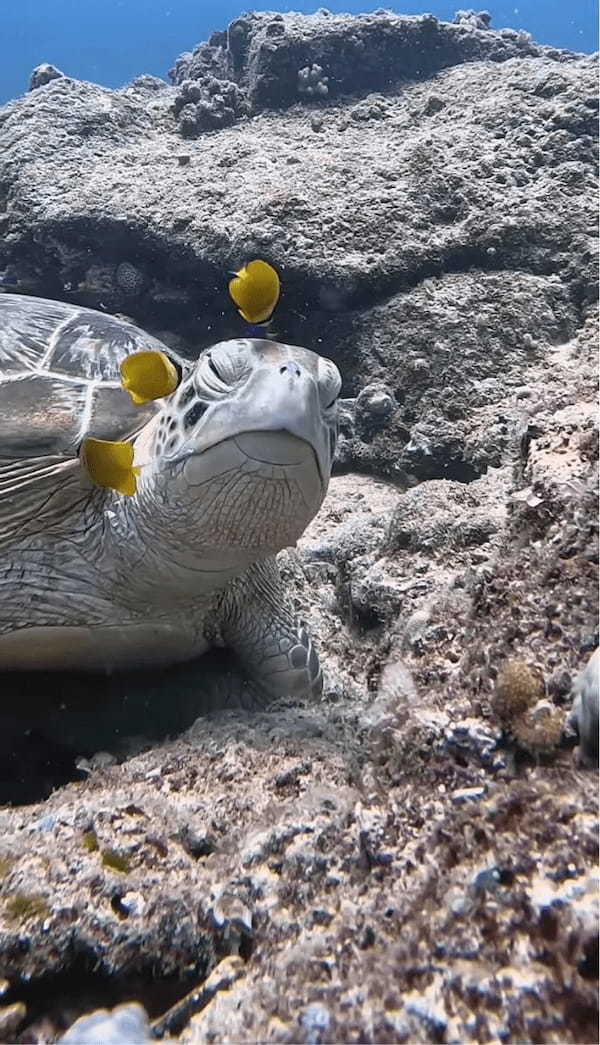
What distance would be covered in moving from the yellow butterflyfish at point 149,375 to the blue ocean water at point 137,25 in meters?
66.9

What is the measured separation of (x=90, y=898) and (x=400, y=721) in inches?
21.2

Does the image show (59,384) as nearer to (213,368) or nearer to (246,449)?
(213,368)

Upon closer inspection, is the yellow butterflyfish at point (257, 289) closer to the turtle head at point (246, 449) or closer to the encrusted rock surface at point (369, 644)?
the turtle head at point (246, 449)

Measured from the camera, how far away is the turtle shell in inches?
72.4

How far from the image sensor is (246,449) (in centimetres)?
144

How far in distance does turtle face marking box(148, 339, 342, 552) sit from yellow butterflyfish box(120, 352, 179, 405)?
0.20ft

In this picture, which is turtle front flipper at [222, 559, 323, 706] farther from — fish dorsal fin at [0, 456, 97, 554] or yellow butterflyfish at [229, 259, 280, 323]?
yellow butterflyfish at [229, 259, 280, 323]

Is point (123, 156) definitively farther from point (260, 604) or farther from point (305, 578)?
point (260, 604)

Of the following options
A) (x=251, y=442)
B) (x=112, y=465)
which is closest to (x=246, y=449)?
(x=251, y=442)

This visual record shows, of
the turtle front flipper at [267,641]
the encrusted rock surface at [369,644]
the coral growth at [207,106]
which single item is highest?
the coral growth at [207,106]

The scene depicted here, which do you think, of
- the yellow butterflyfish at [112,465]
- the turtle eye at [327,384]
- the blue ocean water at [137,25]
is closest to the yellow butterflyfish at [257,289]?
the turtle eye at [327,384]

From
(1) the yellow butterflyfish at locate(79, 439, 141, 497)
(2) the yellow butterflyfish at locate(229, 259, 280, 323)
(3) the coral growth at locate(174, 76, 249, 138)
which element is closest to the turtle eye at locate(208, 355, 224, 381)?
(1) the yellow butterflyfish at locate(79, 439, 141, 497)

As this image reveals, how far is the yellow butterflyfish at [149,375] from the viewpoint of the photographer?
1649 mm

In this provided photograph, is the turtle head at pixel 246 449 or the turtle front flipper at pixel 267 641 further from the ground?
the turtle head at pixel 246 449
